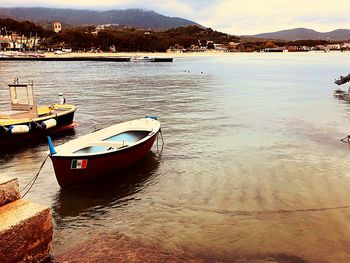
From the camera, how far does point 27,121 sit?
57.4ft

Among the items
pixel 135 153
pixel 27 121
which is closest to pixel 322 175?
pixel 135 153

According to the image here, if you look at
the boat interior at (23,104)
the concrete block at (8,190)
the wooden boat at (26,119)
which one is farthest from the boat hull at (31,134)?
the concrete block at (8,190)

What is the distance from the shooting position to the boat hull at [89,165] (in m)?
10.9

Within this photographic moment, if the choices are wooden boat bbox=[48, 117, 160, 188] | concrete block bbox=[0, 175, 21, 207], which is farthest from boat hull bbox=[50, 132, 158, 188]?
concrete block bbox=[0, 175, 21, 207]

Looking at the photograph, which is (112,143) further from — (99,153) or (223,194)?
(223,194)

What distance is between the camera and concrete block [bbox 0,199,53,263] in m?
5.59

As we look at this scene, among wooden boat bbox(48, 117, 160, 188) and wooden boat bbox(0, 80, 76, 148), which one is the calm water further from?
wooden boat bbox(0, 80, 76, 148)

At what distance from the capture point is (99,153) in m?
11.4

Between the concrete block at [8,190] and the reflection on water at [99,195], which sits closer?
Result: the concrete block at [8,190]

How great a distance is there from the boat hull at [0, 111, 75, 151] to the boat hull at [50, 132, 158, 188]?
6831mm

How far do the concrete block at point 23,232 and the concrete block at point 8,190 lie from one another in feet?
0.29

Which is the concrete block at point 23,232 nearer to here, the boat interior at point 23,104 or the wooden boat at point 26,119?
the wooden boat at point 26,119

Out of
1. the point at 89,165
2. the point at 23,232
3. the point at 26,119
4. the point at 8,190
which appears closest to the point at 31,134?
the point at 26,119

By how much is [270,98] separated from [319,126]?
45.5 ft
